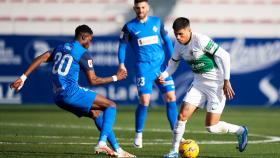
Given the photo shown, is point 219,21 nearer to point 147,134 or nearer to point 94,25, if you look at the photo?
point 94,25

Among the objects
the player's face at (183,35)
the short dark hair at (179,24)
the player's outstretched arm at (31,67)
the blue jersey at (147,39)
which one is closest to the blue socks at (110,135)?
the player's outstretched arm at (31,67)

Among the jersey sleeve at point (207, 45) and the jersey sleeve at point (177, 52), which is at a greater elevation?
the jersey sleeve at point (207, 45)

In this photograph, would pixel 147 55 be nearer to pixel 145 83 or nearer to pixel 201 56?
pixel 145 83

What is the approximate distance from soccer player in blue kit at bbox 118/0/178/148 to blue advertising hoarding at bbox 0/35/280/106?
10.1 m

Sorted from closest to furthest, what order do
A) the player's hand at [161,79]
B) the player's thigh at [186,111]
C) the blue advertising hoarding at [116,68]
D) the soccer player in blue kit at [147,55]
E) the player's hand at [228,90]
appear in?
the player's hand at [228,90] → the player's thigh at [186,111] → the player's hand at [161,79] → the soccer player in blue kit at [147,55] → the blue advertising hoarding at [116,68]

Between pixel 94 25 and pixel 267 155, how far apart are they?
57.2 ft

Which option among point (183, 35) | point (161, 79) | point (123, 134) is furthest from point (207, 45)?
point (123, 134)

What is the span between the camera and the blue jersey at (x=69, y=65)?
13.0 metres

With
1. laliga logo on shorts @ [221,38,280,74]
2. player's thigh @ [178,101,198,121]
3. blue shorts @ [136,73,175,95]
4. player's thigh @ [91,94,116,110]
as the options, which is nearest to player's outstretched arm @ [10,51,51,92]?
player's thigh @ [91,94,116,110]

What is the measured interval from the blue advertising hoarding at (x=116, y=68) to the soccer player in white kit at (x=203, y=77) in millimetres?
12330

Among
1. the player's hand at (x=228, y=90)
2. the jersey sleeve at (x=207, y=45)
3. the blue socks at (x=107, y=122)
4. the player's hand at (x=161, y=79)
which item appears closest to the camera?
the player's hand at (x=228, y=90)

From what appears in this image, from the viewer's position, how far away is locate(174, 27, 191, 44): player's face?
12.9m

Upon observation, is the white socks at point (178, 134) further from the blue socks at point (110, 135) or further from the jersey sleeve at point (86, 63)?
the jersey sleeve at point (86, 63)

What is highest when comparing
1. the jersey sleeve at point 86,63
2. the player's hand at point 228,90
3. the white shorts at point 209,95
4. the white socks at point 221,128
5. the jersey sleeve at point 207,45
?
the jersey sleeve at point 207,45
